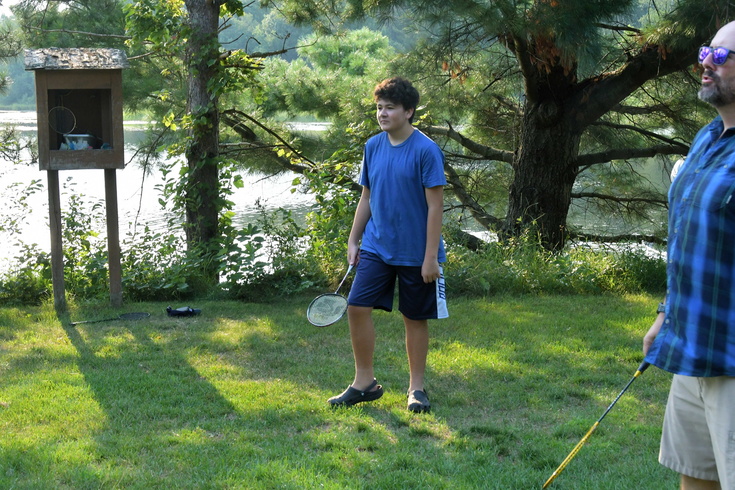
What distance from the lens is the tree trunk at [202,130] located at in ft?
26.1

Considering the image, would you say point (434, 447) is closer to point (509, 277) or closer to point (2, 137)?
point (509, 277)

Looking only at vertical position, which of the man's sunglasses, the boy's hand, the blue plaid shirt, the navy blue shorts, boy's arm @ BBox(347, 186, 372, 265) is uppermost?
the man's sunglasses

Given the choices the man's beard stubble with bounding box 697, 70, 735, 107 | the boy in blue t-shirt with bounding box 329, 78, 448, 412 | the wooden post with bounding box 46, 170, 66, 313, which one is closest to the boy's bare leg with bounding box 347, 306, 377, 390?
the boy in blue t-shirt with bounding box 329, 78, 448, 412

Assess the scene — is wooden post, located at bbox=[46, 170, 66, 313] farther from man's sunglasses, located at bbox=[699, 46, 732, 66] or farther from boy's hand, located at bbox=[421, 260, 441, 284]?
man's sunglasses, located at bbox=[699, 46, 732, 66]

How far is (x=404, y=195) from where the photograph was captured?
4.18 m

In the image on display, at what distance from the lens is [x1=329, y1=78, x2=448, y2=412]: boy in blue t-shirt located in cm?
414

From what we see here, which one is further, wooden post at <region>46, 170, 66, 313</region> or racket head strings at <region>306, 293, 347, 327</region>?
wooden post at <region>46, 170, 66, 313</region>

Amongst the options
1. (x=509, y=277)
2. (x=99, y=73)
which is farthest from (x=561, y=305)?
(x=99, y=73)

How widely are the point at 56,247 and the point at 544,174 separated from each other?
5.61 m

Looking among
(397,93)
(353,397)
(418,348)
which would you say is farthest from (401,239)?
(353,397)

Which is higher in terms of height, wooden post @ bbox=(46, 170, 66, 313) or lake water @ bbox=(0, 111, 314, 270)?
wooden post @ bbox=(46, 170, 66, 313)

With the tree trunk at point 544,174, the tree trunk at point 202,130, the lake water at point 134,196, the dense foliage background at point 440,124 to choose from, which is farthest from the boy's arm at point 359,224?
the lake water at point 134,196

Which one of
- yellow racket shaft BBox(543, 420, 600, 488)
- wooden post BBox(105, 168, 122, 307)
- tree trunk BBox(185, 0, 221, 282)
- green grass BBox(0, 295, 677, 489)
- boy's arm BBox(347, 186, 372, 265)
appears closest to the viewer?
yellow racket shaft BBox(543, 420, 600, 488)

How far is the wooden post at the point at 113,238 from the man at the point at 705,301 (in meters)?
5.49
